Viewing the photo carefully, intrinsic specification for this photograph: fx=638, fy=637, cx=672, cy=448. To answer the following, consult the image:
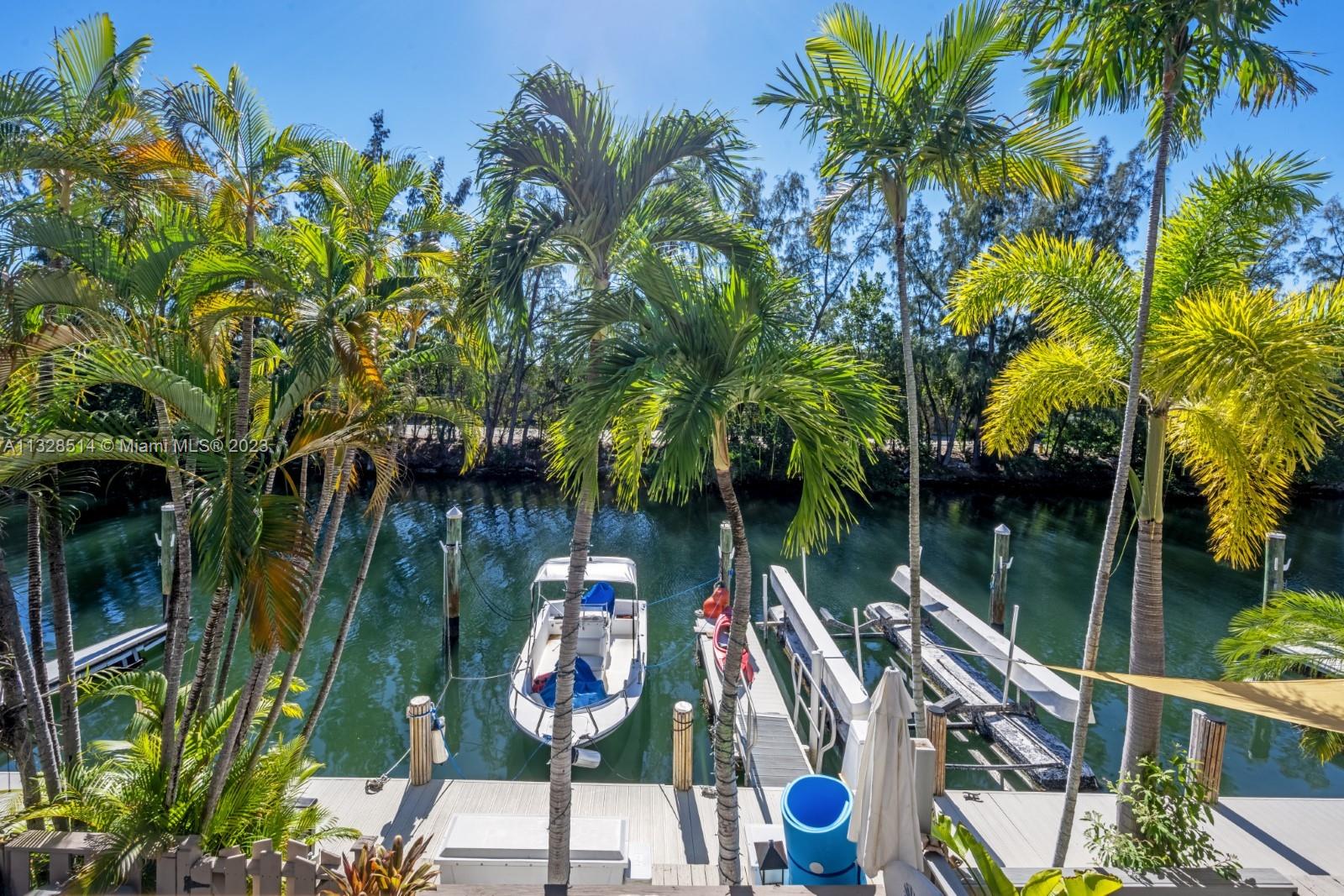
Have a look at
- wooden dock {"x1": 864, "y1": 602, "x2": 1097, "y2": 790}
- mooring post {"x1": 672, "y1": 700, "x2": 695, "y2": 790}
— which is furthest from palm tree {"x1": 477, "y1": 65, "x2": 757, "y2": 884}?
wooden dock {"x1": 864, "y1": 602, "x2": 1097, "y2": 790}

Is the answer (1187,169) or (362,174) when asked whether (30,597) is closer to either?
(362,174)

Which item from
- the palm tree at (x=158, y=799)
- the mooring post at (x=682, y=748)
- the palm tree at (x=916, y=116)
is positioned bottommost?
the mooring post at (x=682, y=748)

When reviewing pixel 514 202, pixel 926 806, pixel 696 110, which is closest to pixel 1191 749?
pixel 926 806

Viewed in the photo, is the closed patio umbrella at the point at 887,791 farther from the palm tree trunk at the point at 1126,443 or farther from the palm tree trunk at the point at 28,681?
the palm tree trunk at the point at 28,681

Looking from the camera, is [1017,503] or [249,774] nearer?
[249,774]

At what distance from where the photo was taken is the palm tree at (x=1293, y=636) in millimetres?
4926

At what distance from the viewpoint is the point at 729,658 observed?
4.00m

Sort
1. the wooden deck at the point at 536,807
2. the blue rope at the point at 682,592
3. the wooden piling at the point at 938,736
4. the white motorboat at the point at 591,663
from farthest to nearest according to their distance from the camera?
the blue rope at the point at 682,592 → the white motorboat at the point at 591,663 → the wooden piling at the point at 938,736 → the wooden deck at the point at 536,807

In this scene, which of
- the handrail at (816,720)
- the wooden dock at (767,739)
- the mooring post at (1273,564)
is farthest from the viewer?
the mooring post at (1273,564)

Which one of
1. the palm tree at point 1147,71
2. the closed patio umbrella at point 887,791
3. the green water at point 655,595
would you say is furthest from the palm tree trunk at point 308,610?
the palm tree at point 1147,71

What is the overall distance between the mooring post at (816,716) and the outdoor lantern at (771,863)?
99.7 inches

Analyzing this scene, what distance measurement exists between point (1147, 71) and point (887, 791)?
5137 millimetres

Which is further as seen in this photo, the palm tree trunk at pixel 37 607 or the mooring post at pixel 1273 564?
the mooring post at pixel 1273 564

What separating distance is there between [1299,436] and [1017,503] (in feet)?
85.1
